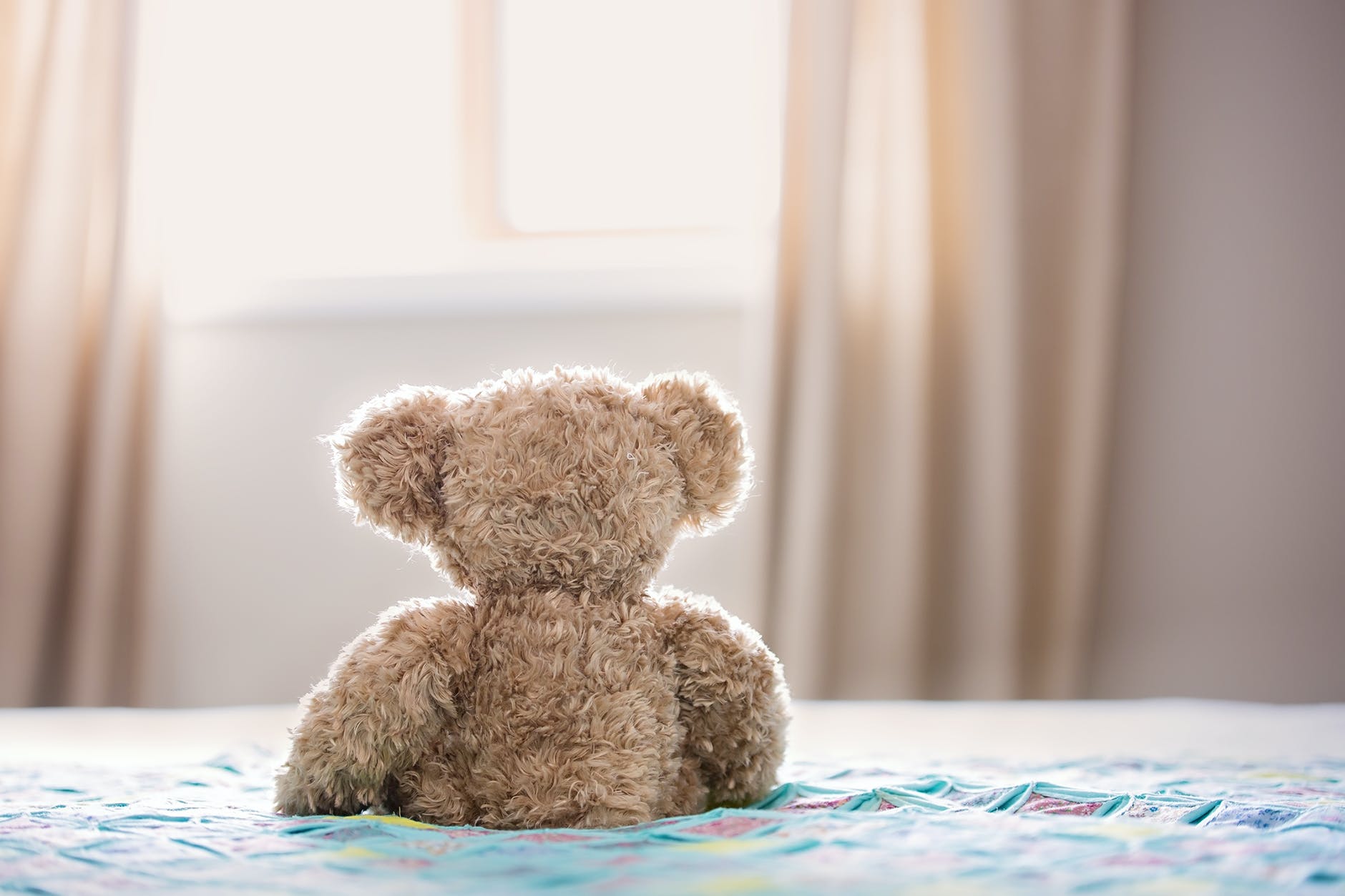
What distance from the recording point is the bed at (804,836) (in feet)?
1.32

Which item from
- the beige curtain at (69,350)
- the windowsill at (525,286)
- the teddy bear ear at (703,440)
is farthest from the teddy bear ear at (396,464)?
the beige curtain at (69,350)

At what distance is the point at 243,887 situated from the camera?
1.33 feet

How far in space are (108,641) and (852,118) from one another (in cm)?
142

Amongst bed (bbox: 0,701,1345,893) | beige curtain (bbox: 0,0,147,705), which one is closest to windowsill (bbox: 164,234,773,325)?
beige curtain (bbox: 0,0,147,705)

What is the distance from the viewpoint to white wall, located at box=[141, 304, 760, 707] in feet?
5.41

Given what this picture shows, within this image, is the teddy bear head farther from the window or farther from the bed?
the window

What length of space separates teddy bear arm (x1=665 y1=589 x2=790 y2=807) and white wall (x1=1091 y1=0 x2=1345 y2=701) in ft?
3.47

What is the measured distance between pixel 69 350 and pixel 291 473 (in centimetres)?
39

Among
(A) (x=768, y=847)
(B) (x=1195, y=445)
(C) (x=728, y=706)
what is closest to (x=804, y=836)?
(A) (x=768, y=847)

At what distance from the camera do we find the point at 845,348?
158cm

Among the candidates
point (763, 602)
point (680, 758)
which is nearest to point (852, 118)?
point (763, 602)

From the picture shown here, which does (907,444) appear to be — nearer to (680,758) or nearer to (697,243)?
(697,243)

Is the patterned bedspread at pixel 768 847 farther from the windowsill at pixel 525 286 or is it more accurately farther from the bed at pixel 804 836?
the windowsill at pixel 525 286

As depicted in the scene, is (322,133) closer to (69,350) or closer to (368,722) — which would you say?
(69,350)
